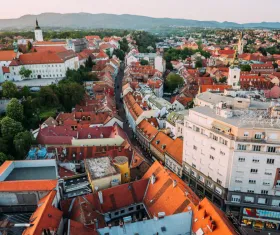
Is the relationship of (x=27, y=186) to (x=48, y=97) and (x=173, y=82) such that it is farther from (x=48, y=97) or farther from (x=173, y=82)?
(x=173, y=82)

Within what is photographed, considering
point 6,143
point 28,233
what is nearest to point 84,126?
point 6,143

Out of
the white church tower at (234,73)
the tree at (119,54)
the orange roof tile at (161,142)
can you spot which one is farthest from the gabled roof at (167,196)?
the tree at (119,54)

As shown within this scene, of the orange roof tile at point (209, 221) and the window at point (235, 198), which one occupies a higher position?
the orange roof tile at point (209, 221)

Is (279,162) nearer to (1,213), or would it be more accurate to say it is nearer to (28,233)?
(28,233)

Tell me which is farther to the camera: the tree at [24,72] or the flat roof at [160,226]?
the tree at [24,72]

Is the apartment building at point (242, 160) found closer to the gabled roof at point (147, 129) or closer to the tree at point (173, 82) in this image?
the gabled roof at point (147, 129)
